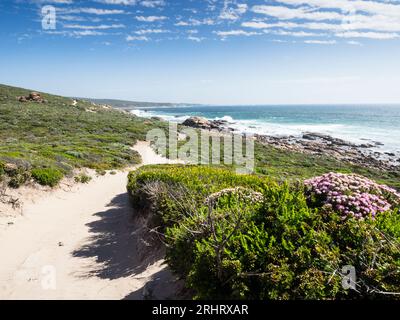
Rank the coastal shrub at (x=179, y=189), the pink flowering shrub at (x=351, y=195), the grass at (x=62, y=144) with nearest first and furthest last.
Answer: the pink flowering shrub at (x=351, y=195) < the coastal shrub at (x=179, y=189) < the grass at (x=62, y=144)

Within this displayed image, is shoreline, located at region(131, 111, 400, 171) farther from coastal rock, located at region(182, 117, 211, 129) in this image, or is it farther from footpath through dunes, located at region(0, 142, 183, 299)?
footpath through dunes, located at region(0, 142, 183, 299)

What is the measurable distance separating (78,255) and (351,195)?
23.9 ft

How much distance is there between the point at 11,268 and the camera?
302 inches

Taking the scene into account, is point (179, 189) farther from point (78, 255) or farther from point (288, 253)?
point (288, 253)

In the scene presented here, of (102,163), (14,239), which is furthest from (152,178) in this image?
(102,163)

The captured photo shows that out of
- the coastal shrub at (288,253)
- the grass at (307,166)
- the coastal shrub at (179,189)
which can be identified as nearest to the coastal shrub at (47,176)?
the coastal shrub at (179,189)

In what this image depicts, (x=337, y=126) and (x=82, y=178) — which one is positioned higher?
(x=337, y=126)

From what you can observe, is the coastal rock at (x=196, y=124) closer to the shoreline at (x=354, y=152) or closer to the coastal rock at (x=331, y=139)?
the shoreline at (x=354, y=152)

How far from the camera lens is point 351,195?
5.59 metres

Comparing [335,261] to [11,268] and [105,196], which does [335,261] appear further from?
[105,196]

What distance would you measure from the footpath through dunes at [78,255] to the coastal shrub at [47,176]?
54cm

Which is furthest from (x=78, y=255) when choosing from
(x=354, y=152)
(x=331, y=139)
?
(x=331, y=139)

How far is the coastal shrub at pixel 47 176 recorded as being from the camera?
1382 cm
